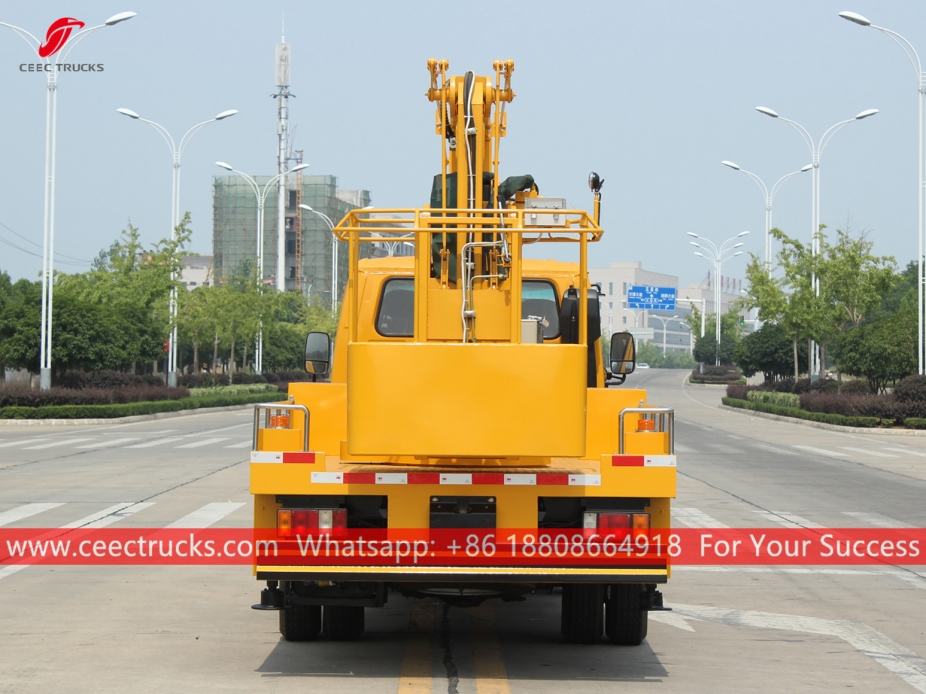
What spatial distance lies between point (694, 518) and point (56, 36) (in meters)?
31.8

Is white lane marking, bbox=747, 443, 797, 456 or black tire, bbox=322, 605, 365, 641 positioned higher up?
black tire, bbox=322, 605, 365, 641

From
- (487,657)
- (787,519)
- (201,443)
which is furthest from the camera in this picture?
(201,443)

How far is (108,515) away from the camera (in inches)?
571

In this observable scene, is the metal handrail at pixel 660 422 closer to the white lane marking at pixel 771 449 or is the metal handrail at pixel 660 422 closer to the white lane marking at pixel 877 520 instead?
the white lane marking at pixel 877 520

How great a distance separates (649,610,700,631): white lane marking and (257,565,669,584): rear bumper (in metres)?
1.93

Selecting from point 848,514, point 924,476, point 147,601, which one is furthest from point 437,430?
point 924,476

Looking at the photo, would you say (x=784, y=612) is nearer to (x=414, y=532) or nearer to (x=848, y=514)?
(x=414, y=532)

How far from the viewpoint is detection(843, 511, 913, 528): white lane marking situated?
48.1 ft

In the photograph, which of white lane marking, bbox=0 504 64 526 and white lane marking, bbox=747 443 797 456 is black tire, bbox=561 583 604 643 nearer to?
white lane marking, bbox=0 504 64 526

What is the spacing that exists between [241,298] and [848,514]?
48.6m

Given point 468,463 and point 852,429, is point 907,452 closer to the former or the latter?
point 852,429

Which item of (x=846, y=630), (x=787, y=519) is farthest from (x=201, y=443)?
(x=846, y=630)

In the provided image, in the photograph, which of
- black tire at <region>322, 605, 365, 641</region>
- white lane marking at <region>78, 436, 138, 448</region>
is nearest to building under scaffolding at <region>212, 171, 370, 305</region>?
white lane marking at <region>78, 436, 138, 448</region>

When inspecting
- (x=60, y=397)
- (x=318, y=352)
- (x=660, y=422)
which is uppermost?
(x=318, y=352)
